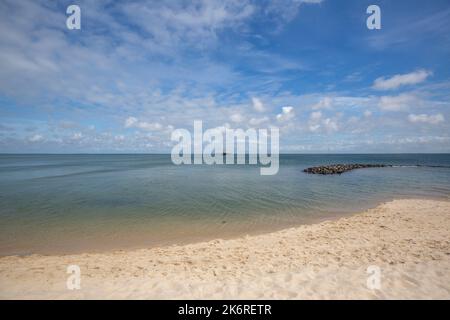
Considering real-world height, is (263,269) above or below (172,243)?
above

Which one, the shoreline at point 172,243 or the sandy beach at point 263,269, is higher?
the sandy beach at point 263,269

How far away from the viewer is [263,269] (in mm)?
7609

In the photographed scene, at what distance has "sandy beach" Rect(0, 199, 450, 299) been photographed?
6254 millimetres

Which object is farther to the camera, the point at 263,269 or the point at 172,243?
the point at 172,243

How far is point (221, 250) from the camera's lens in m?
9.65

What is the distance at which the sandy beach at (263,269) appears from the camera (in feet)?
20.5

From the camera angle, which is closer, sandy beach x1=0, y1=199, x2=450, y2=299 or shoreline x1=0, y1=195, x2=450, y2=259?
sandy beach x1=0, y1=199, x2=450, y2=299

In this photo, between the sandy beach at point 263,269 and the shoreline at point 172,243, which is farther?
→ the shoreline at point 172,243

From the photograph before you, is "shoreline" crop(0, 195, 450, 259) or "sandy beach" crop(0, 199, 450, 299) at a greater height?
"sandy beach" crop(0, 199, 450, 299)
